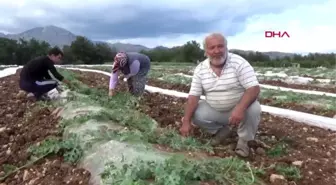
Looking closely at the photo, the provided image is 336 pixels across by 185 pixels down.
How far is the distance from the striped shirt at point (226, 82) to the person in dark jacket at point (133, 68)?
10.1 ft

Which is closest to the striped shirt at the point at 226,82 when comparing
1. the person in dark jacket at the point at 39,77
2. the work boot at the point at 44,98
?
the person in dark jacket at the point at 39,77

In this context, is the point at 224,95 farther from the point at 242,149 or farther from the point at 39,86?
the point at 39,86

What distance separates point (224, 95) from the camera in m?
4.68

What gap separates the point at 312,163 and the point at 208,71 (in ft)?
4.27

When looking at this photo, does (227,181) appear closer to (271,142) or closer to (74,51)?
(271,142)

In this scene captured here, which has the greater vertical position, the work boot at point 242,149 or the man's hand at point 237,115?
the man's hand at point 237,115

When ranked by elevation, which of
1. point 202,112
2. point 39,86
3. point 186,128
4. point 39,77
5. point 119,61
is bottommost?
point 186,128

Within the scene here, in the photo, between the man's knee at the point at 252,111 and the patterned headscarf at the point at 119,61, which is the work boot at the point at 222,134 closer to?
the man's knee at the point at 252,111

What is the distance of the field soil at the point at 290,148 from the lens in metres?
3.83

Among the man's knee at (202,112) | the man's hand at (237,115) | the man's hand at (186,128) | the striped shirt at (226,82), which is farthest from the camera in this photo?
the man's knee at (202,112)

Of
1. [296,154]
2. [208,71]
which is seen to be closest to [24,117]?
[208,71]

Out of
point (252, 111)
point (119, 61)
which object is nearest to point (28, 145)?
point (252, 111)

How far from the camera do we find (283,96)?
934 cm

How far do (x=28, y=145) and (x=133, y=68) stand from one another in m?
3.44
